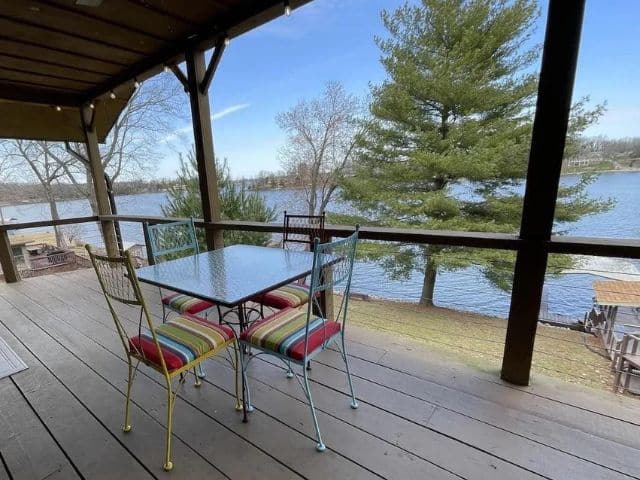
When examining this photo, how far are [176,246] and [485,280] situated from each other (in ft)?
17.9

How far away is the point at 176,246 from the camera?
98.5 inches

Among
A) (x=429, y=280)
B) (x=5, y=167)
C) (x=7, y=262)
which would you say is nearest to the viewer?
(x=7, y=262)

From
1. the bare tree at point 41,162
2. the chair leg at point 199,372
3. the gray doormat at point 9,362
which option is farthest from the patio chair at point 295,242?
the bare tree at point 41,162

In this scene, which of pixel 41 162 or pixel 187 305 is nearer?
pixel 187 305

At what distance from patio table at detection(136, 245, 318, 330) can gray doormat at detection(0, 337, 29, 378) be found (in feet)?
4.18

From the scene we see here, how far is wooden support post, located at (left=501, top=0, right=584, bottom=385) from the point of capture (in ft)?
4.19

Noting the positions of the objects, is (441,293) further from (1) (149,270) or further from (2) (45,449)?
(2) (45,449)

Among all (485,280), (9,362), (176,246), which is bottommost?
(485,280)

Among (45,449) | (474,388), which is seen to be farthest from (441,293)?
(45,449)

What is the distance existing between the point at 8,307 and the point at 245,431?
3.60m

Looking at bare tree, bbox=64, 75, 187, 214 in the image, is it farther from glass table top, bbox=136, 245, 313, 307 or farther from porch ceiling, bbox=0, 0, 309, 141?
glass table top, bbox=136, 245, 313, 307

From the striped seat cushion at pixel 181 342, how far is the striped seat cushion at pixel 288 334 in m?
0.14

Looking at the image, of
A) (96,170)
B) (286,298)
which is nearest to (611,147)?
(286,298)

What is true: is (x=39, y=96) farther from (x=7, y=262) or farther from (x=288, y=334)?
(x=288, y=334)
